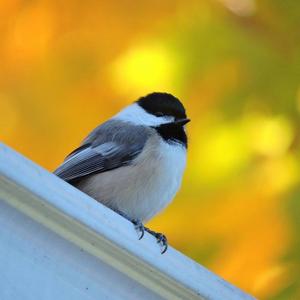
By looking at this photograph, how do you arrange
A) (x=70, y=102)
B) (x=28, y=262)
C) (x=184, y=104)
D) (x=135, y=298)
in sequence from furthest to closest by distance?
(x=184, y=104)
(x=70, y=102)
(x=135, y=298)
(x=28, y=262)

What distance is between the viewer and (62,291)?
49.2 inches

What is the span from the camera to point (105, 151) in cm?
206

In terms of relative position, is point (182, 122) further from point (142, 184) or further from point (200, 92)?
point (142, 184)

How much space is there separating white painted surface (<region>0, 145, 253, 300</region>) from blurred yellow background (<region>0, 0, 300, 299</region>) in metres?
0.49

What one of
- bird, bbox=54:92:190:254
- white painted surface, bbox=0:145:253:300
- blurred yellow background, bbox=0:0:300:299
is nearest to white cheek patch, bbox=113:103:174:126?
bird, bbox=54:92:190:254

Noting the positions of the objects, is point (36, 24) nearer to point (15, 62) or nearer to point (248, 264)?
point (15, 62)

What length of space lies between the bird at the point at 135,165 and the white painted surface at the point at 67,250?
0.58 meters

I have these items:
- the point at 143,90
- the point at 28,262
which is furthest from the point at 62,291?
the point at 143,90

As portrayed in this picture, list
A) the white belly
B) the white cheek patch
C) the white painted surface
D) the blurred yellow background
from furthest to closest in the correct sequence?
the white cheek patch → the white belly → the blurred yellow background → the white painted surface

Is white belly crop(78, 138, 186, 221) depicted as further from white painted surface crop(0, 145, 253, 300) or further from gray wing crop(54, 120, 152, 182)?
white painted surface crop(0, 145, 253, 300)

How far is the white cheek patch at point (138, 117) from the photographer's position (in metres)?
2.16

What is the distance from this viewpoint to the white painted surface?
122cm

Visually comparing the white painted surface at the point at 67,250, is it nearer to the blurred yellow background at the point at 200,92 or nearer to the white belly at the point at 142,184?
the blurred yellow background at the point at 200,92

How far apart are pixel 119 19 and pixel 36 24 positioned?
18 centimetres
